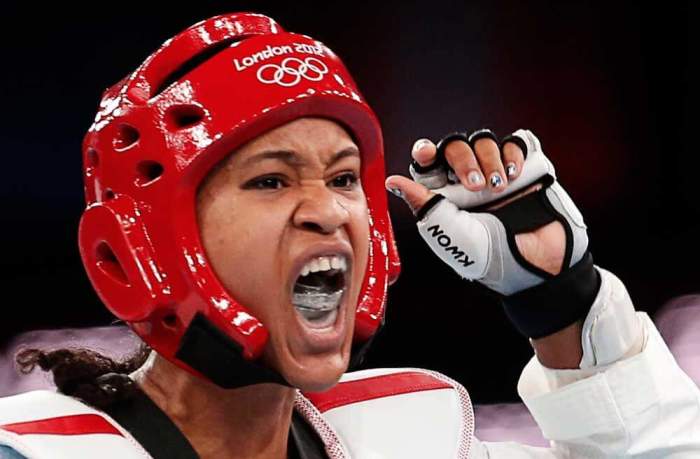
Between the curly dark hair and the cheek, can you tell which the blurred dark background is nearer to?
the curly dark hair

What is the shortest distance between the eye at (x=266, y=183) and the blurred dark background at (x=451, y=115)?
1.47 m

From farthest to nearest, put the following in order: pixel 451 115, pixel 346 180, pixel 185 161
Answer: pixel 451 115 → pixel 346 180 → pixel 185 161

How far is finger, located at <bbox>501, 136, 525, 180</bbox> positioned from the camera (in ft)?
5.24

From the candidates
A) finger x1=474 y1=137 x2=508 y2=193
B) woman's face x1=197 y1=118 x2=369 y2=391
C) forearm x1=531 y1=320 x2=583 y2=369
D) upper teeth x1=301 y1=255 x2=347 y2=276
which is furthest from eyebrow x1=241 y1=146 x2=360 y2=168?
forearm x1=531 y1=320 x2=583 y2=369

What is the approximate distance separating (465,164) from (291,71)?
0.32 meters

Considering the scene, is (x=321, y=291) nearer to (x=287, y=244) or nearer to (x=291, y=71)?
(x=287, y=244)

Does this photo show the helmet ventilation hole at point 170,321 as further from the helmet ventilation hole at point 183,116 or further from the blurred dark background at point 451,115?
the blurred dark background at point 451,115

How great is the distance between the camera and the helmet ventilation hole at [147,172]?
1.33 m

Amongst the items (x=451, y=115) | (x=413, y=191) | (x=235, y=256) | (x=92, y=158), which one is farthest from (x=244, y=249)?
(x=451, y=115)

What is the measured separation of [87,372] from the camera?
1.45m

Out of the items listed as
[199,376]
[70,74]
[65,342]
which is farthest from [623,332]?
[70,74]

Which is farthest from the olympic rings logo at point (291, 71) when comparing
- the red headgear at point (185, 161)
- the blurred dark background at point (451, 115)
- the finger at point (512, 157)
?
the blurred dark background at point (451, 115)

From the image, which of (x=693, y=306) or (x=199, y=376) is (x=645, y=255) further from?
(x=199, y=376)

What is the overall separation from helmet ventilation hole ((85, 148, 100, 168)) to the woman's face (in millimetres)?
Answer: 141
